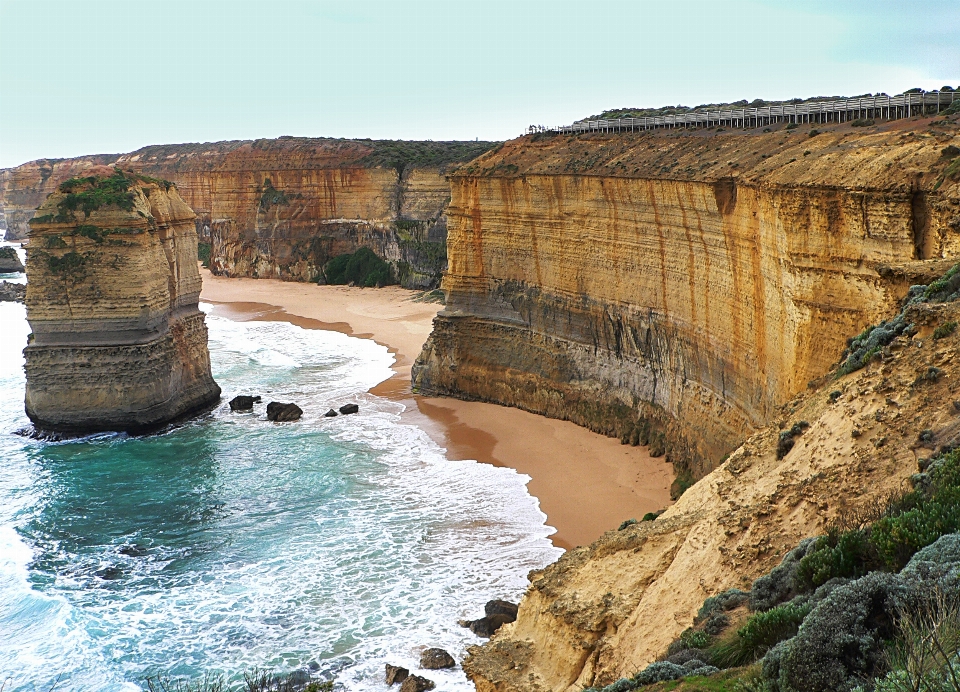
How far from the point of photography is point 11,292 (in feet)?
216

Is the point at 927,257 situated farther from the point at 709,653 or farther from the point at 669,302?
the point at 669,302

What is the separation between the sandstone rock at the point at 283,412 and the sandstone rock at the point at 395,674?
1795 centimetres

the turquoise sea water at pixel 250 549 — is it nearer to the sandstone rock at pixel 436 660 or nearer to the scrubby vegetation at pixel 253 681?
the sandstone rock at pixel 436 660

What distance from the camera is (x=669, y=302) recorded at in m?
25.3

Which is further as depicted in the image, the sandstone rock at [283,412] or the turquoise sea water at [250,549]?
the sandstone rock at [283,412]

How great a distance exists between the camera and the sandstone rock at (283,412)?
3300 centimetres

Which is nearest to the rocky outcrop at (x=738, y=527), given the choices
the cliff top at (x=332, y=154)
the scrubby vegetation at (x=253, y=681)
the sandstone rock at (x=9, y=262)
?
the scrubby vegetation at (x=253, y=681)

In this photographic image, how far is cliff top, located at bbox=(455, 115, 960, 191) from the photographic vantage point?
52.1ft

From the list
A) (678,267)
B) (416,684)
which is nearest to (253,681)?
(416,684)

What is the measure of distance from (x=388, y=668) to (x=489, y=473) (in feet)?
35.3

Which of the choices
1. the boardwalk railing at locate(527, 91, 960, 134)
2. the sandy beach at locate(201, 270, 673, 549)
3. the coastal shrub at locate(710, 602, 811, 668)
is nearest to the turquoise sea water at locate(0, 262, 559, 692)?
the sandy beach at locate(201, 270, 673, 549)

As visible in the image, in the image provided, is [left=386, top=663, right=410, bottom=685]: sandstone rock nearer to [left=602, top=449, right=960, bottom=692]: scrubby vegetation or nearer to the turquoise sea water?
the turquoise sea water

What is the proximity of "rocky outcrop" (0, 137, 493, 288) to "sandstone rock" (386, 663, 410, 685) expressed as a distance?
154ft

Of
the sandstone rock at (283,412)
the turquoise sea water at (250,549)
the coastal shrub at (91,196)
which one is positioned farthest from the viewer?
the sandstone rock at (283,412)
